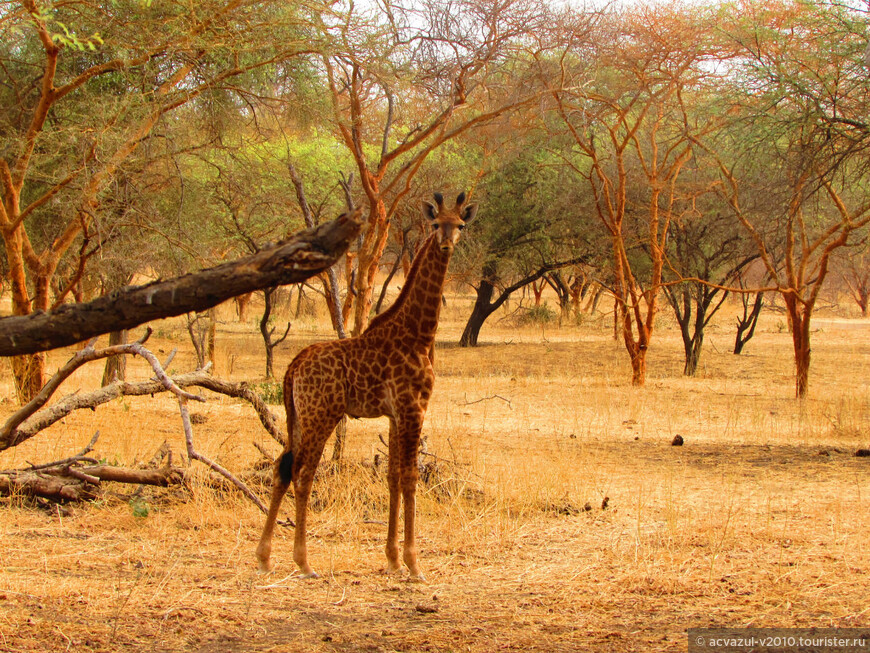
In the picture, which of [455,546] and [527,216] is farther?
[527,216]

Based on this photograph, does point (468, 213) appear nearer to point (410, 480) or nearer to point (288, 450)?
point (410, 480)

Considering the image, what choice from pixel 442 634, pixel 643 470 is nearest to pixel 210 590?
pixel 442 634

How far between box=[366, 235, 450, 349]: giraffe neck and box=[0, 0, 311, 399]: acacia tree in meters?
4.12

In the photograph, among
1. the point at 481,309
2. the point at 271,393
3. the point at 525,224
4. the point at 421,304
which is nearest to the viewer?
the point at 421,304

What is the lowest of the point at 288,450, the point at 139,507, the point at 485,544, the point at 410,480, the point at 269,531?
the point at 485,544

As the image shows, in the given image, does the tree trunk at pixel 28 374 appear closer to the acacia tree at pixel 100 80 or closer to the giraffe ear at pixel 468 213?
the acacia tree at pixel 100 80

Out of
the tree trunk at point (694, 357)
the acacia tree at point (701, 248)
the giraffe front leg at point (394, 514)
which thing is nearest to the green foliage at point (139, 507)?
the giraffe front leg at point (394, 514)

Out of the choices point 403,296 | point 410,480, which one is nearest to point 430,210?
point 403,296

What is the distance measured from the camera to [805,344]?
12.2 m

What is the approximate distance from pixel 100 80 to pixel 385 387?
24.3 feet

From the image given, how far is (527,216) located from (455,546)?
15.4 metres

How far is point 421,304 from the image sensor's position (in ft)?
14.3

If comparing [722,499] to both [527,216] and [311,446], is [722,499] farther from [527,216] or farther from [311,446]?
[527,216]

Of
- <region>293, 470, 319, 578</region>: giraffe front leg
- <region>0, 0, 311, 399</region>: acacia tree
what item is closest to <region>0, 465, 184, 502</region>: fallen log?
<region>293, 470, 319, 578</region>: giraffe front leg
